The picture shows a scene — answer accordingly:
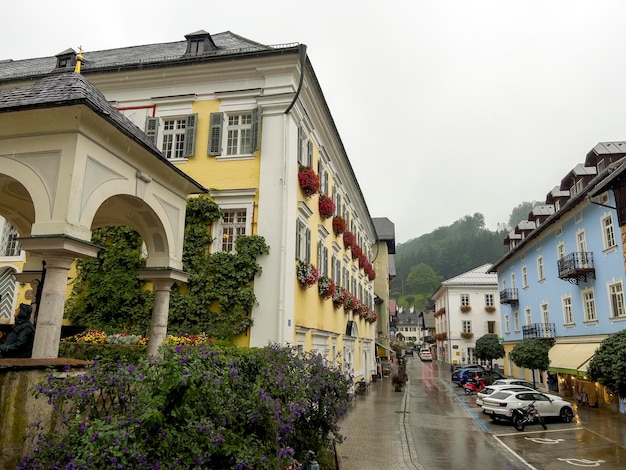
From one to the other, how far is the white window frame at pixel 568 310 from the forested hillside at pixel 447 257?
3746 inches

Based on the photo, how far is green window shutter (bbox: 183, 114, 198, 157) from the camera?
16.2 m

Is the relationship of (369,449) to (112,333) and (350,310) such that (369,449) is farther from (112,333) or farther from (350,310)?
(350,310)

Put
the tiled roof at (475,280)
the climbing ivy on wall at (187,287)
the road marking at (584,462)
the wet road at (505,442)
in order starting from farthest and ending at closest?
1. the tiled roof at (475,280)
2. the climbing ivy on wall at (187,287)
3. the wet road at (505,442)
4. the road marking at (584,462)

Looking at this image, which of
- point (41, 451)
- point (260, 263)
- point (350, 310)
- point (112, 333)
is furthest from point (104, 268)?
point (350, 310)

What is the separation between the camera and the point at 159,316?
10.5 m

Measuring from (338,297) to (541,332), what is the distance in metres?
18.0

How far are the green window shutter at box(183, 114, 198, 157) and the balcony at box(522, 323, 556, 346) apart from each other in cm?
2677

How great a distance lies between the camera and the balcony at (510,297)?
40.0 m

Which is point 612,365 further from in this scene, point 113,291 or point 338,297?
point 113,291

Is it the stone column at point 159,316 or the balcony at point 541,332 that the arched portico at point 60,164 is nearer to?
the stone column at point 159,316

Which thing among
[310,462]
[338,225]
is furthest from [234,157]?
[310,462]

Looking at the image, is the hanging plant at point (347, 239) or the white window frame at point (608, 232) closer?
the white window frame at point (608, 232)

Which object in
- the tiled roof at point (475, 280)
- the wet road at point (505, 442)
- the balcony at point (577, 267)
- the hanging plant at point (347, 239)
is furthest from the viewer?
the tiled roof at point (475, 280)

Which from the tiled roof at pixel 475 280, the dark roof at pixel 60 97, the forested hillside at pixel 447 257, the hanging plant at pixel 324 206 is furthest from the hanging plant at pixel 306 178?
the forested hillside at pixel 447 257
